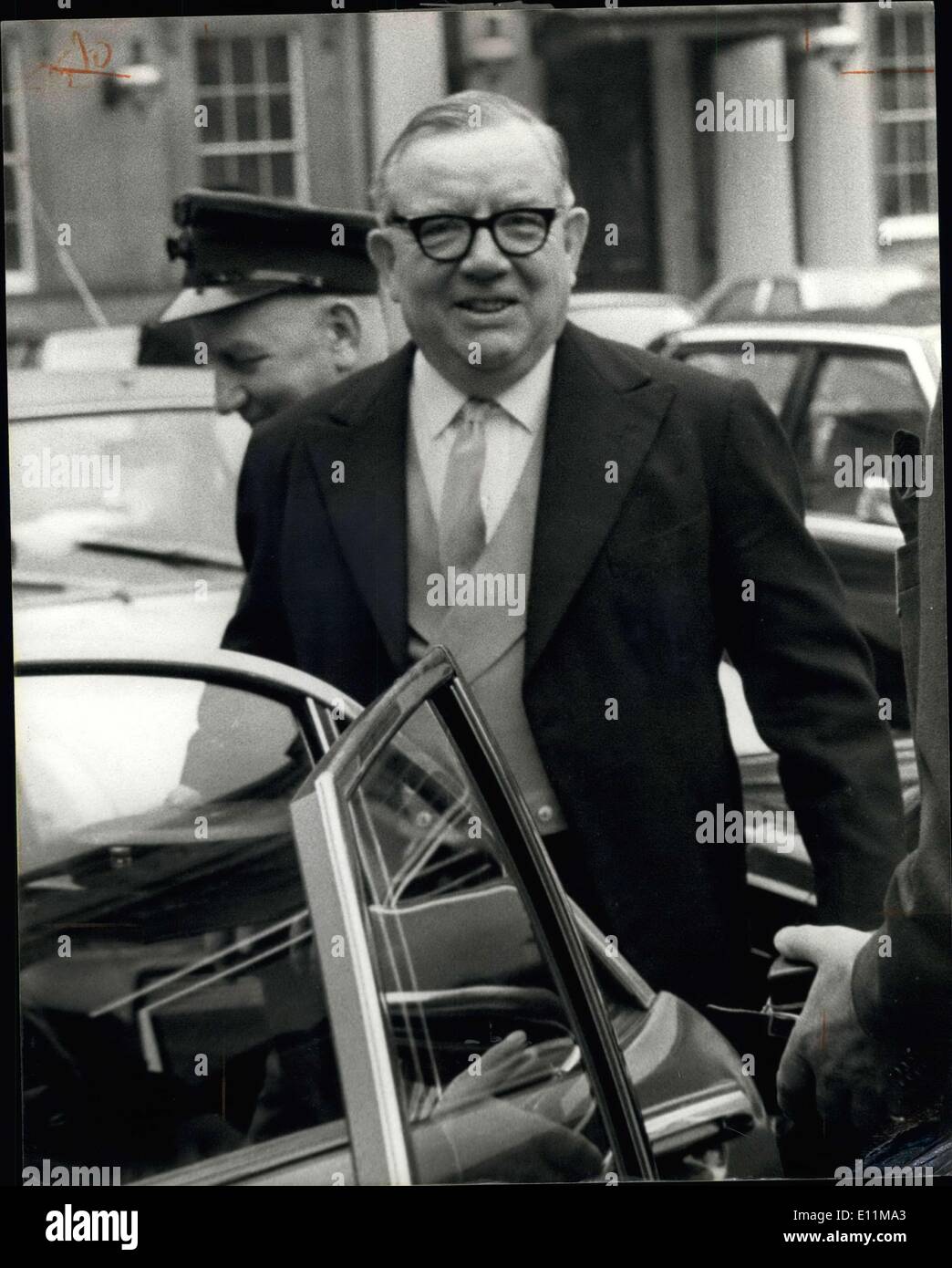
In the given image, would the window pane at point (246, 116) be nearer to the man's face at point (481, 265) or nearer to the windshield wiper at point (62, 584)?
the man's face at point (481, 265)

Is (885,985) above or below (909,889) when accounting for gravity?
below

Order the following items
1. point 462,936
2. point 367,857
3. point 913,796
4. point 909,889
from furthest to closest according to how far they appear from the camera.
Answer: point 913,796
point 909,889
point 462,936
point 367,857

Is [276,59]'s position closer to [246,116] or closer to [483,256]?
[246,116]

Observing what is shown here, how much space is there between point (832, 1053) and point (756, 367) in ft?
4.49

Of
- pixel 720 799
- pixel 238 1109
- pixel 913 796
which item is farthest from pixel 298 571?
pixel 238 1109

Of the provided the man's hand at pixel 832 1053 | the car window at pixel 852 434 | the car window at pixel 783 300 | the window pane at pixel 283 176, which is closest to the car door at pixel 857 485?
the car window at pixel 852 434

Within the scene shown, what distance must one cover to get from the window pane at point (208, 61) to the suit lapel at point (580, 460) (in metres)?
0.88

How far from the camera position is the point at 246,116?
3596mm

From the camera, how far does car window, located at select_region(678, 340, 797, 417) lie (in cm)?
371

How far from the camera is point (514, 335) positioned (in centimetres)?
371

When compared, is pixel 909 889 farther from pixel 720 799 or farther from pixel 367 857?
pixel 367 857

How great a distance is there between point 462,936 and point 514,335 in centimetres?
166

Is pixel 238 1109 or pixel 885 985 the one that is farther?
pixel 885 985

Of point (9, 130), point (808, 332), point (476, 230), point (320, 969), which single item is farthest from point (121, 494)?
point (320, 969)
